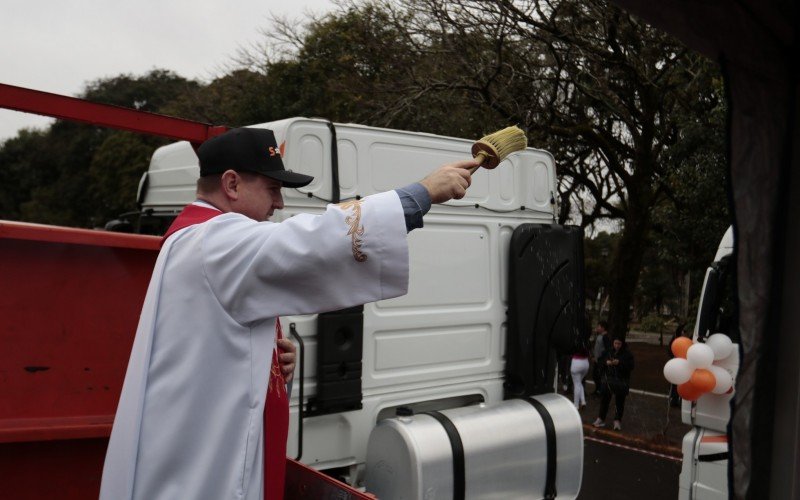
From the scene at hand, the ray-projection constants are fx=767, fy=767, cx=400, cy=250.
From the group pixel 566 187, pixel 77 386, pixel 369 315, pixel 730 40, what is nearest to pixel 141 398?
pixel 77 386

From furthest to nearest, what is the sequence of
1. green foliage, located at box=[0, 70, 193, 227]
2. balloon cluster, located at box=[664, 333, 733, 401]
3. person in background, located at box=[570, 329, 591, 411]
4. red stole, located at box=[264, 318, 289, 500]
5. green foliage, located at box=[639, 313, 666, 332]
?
green foliage, located at box=[0, 70, 193, 227] → green foliage, located at box=[639, 313, 666, 332] → person in background, located at box=[570, 329, 591, 411] → balloon cluster, located at box=[664, 333, 733, 401] → red stole, located at box=[264, 318, 289, 500]

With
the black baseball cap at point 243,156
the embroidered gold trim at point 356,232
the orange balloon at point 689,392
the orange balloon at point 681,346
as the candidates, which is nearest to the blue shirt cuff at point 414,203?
the embroidered gold trim at point 356,232

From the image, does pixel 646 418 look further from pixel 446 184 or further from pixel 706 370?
pixel 446 184

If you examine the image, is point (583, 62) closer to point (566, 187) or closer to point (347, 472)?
point (566, 187)

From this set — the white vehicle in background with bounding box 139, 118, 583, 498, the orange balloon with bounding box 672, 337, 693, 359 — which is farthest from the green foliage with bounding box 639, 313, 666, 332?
the white vehicle in background with bounding box 139, 118, 583, 498

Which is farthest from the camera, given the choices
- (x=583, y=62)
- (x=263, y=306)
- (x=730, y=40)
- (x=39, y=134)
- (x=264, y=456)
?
(x=39, y=134)

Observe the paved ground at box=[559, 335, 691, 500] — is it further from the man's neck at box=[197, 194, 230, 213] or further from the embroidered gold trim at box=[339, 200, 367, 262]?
the embroidered gold trim at box=[339, 200, 367, 262]

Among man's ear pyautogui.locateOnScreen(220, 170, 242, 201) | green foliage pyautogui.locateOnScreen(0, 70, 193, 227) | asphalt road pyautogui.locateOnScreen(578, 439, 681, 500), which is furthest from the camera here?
green foliage pyautogui.locateOnScreen(0, 70, 193, 227)

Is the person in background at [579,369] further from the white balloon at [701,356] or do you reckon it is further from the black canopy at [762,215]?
the black canopy at [762,215]

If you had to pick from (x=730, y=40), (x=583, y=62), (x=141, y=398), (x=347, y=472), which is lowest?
(x=347, y=472)

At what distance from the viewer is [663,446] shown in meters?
10.1

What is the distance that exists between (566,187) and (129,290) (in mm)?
14678

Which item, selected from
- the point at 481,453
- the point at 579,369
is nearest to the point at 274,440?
the point at 481,453

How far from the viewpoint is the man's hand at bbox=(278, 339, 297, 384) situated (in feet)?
7.45
